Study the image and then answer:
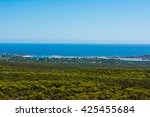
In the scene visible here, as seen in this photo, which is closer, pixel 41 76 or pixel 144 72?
pixel 41 76

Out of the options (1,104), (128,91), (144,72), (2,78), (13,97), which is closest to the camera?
(1,104)

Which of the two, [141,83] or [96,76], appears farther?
[96,76]

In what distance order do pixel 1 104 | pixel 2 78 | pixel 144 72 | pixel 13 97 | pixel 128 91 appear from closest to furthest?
pixel 1 104 → pixel 13 97 → pixel 128 91 → pixel 2 78 → pixel 144 72

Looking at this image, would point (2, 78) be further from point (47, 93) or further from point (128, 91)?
point (128, 91)

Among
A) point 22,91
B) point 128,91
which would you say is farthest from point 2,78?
point 128,91

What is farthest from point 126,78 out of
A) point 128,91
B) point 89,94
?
point 89,94

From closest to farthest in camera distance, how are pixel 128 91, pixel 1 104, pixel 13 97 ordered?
pixel 1 104 → pixel 13 97 → pixel 128 91

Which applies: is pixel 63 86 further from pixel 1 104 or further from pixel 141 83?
pixel 1 104

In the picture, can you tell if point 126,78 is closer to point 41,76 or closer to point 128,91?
point 128,91

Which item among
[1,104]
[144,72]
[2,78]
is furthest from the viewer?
[144,72]
